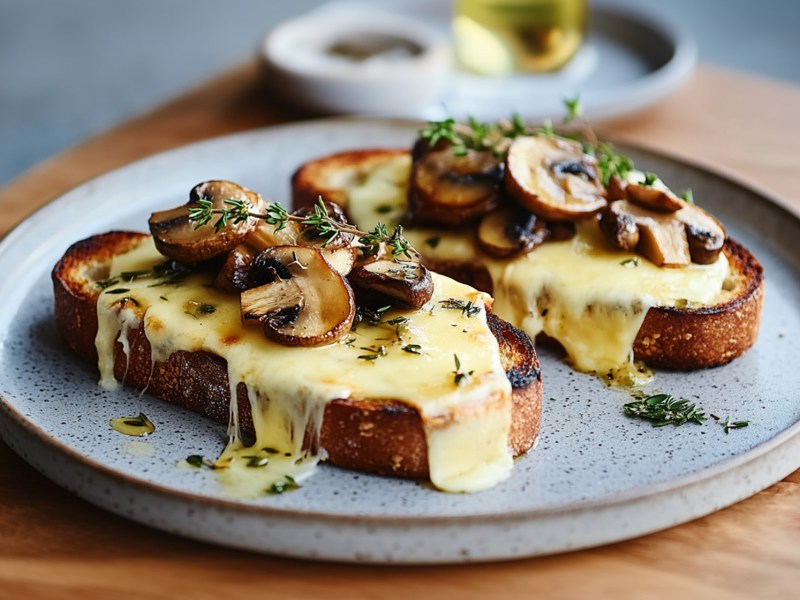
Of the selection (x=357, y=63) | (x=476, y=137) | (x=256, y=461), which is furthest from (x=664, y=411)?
(x=357, y=63)

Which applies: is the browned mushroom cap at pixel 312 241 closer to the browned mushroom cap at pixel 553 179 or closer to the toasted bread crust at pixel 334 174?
the browned mushroom cap at pixel 553 179

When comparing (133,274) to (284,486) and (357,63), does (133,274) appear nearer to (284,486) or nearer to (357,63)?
(284,486)

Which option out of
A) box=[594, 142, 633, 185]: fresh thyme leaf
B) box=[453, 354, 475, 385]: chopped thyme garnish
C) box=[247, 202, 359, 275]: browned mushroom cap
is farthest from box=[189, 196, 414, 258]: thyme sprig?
box=[594, 142, 633, 185]: fresh thyme leaf

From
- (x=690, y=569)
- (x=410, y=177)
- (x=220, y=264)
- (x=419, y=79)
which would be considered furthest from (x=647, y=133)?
(x=690, y=569)

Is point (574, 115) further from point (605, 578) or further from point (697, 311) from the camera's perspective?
point (605, 578)

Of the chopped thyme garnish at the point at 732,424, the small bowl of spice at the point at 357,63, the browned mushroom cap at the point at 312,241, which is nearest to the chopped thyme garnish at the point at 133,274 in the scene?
the browned mushroom cap at the point at 312,241
